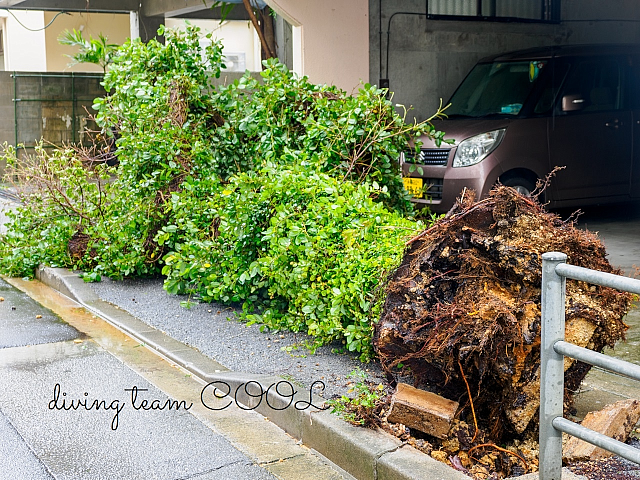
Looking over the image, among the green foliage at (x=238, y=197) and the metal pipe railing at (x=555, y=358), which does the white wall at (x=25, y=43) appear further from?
the metal pipe railing at (x=555, y=358)

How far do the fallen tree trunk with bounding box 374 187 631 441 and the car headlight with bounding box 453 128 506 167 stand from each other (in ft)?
19.2

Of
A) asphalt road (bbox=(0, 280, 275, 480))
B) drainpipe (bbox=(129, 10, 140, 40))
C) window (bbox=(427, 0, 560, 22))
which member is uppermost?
drainpipe (bbox=(129, 10, 140, 40))

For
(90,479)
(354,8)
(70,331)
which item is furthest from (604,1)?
(90,479)

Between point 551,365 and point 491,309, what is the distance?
64 cm

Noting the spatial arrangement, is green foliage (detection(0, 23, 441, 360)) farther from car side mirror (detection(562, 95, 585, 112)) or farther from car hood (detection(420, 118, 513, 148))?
car side mirror (detection(562, 95, 585, 112))

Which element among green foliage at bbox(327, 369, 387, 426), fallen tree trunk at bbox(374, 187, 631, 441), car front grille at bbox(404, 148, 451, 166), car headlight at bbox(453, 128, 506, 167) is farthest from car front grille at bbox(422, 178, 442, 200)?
fallen tree trunk at bbox(374, 187, 631, 441)

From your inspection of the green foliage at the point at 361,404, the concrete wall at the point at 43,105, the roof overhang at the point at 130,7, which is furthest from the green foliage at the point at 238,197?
the roof overhang at the point at 130,7

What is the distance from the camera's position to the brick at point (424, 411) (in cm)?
379

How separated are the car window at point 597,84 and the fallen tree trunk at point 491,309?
23.2 feet

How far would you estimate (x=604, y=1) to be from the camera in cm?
1331

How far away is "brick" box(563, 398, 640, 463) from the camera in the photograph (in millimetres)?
3672

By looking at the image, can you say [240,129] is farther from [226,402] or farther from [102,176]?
[226,402]

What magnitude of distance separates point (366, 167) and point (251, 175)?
1039mm

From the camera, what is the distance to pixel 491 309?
3.74m
